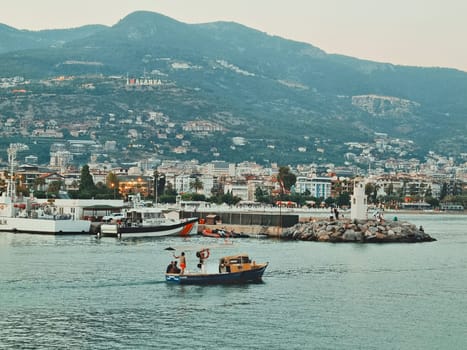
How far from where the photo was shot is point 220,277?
49656 mm

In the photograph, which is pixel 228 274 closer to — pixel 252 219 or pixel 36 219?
pixel 36 219

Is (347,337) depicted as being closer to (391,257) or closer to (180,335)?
(180,335)

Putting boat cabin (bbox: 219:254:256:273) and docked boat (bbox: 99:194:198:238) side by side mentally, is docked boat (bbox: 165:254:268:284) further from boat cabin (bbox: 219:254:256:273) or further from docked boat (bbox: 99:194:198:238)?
docked boat (bbox: 99:194:198:238)

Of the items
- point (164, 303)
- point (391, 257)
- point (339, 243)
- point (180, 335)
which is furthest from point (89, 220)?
point (180, 335)

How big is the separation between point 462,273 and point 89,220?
41566 millimetres

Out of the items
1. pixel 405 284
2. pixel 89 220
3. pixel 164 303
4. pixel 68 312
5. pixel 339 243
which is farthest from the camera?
pixel 89 220

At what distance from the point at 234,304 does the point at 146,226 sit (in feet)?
133

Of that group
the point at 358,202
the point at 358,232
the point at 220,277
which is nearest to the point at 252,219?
the point at 358,202

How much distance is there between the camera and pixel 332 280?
53.0m

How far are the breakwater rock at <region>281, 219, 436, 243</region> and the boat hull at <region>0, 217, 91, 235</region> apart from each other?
1684cm

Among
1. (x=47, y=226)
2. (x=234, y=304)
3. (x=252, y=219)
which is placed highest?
(x=252, y=219)

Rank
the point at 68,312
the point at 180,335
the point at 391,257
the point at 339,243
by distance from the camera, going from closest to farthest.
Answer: the point at 180,335 < the point at 68,312 < the point at 391,257 < the point at 339,243

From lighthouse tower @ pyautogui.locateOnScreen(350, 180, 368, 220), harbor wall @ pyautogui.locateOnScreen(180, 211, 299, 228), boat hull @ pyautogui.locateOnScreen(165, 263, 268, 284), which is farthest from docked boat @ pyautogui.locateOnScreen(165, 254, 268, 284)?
harbor wall @ pyautogui.locateOnScreen(180, 211, 299, 228)

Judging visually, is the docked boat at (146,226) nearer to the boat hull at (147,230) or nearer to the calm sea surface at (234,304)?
the boat hull at (147,230)
